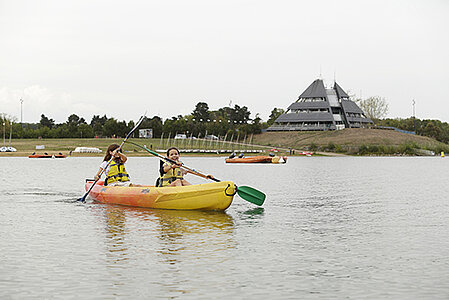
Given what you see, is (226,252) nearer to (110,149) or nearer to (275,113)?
(110,149)

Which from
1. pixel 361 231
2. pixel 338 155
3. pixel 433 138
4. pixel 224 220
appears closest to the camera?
pixel 361 231

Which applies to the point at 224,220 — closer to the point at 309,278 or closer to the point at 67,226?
the point at 67,226

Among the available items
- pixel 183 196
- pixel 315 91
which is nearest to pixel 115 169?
pixel 183 196

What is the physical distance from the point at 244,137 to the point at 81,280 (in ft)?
422

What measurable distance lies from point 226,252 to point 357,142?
117 meters

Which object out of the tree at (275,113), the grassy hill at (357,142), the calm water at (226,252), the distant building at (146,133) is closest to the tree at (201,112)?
the tree at (275,113)

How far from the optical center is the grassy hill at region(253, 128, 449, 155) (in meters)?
125

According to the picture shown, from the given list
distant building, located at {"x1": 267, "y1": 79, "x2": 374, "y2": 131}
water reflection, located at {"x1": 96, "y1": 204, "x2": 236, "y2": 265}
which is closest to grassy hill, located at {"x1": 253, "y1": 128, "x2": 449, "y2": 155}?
distant building, located at {"x1": 267, "y1": 79, "x2": 374, "y2": 131}

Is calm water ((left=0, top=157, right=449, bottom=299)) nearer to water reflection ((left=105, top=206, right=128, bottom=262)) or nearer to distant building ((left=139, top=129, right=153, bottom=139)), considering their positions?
water reflection ((left=105, top=206, right=128, bottom=262))

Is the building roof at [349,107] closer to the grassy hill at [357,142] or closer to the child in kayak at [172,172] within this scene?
the grassy hill at [357,142]

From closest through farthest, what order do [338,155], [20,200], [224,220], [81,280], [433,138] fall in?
[81,280] < [224,220] < [20,200] < [338,155] < [433,138]

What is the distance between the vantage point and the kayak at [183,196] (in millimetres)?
20406

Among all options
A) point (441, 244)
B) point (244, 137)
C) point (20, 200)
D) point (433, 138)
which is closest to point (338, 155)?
point (244, 137)

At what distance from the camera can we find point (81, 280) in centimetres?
1113
